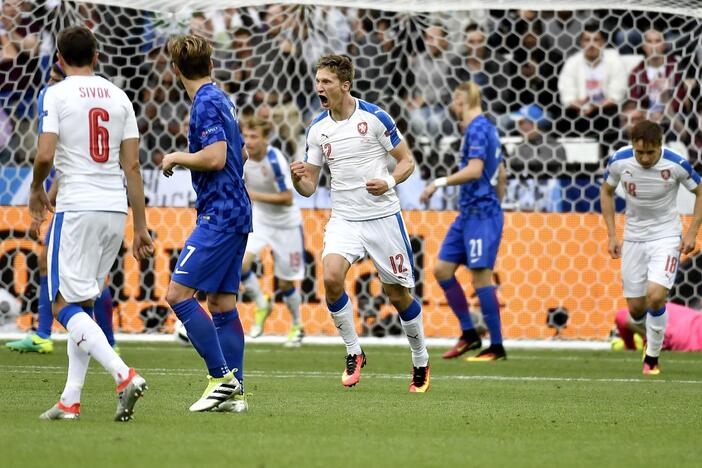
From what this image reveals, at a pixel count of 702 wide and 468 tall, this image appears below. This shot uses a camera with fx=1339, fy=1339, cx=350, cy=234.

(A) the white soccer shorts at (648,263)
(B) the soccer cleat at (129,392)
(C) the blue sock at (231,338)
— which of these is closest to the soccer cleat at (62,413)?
(B) the soccer cleat at (129,392)

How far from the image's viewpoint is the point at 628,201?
10.5m

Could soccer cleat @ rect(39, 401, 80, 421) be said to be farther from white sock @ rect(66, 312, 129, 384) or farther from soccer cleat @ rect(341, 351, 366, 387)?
soccer cleat @ rect(341, 351, 366, 387)

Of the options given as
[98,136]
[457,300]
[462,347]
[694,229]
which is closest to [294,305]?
[457,300]

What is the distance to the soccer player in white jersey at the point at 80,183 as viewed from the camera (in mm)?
6090

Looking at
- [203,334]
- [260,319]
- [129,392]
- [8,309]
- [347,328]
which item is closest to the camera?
[129,392]

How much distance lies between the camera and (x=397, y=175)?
26.5 feet

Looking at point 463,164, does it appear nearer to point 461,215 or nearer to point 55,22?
point 461,215

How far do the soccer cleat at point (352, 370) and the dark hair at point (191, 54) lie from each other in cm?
248

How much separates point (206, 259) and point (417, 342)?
6.76 feet

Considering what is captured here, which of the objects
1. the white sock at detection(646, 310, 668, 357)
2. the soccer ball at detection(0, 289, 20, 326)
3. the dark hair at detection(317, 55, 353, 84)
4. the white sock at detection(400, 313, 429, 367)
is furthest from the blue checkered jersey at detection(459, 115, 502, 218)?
the soccer ball at detection(0, 289, 20, 326)

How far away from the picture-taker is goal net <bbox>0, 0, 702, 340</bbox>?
13.0 m

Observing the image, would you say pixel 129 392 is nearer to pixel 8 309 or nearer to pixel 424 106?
pixel 8 309

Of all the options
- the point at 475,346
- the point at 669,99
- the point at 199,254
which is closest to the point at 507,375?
the point at 475,346

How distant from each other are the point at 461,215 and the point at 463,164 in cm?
44
